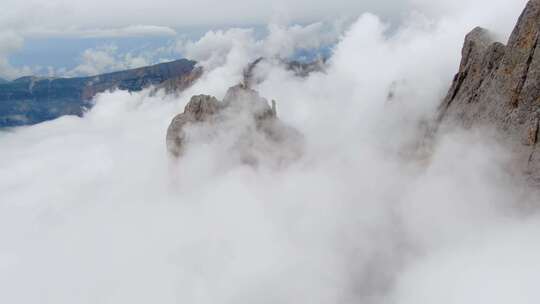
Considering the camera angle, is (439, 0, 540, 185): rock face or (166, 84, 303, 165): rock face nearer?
(439, 0, 540, 185): rock face

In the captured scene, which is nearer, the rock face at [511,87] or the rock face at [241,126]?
the rock face at [511,87]

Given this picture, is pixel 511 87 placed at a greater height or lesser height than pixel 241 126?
greater

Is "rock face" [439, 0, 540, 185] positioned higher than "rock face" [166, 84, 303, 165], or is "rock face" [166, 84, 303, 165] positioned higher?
"rock face" [439, 0, 540, 185]

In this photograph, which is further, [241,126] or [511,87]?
[241,126]

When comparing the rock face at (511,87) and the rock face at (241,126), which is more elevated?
the rock face at (511,87)
